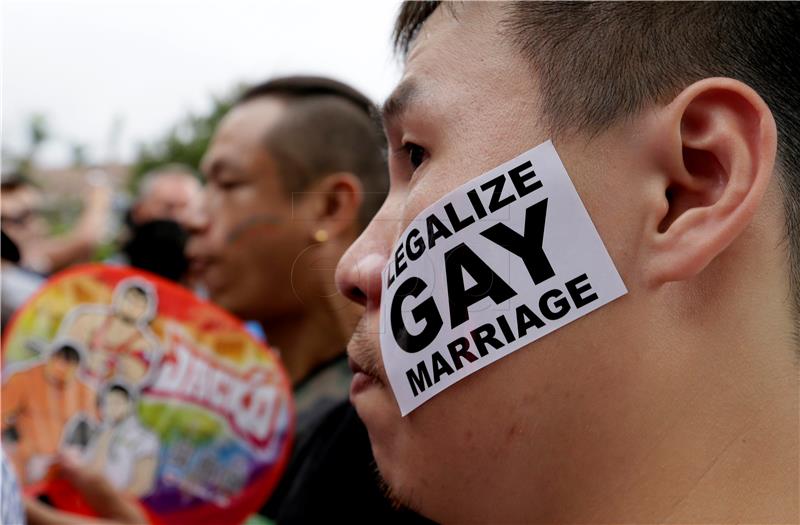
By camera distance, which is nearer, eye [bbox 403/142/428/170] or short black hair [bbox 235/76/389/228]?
eye [bbox 403/142/428/170]

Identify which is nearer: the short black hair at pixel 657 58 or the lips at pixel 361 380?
the short black hair at pixel 657 58

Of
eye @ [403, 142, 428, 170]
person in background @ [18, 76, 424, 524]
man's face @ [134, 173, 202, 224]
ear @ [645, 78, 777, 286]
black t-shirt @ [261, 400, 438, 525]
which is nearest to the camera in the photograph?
ear @ [645, 78, 777, 286]

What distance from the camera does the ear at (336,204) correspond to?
2.48 metres

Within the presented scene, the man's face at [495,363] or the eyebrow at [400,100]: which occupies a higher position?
the eyebrow at [400,100]

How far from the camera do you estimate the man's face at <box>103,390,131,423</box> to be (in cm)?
243

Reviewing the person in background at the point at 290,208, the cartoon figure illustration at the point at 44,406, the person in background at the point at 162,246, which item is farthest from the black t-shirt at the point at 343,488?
the person in background at the point at 162,246

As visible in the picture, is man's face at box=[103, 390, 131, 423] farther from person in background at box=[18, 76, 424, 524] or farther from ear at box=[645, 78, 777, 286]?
A: ear at box=[645, 78, 777, 286]

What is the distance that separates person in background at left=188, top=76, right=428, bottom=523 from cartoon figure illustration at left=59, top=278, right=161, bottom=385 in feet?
1.49

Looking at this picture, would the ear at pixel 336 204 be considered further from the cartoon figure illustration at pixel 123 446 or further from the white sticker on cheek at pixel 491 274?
the white sticker on cheek at pixel 491 274

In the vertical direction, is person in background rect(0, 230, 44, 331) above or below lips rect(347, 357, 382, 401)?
above

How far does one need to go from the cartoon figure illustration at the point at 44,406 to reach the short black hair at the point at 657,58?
5.63 feet


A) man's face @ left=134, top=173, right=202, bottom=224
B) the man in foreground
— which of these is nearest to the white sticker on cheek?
the man in foreground

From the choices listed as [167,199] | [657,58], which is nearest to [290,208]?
[657,58]

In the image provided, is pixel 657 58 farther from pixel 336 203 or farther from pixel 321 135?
pixel 321 135
